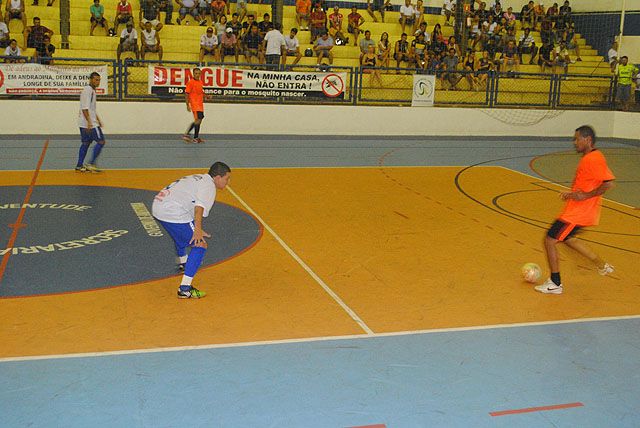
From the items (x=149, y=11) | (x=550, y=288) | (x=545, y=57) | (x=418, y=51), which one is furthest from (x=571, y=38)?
(x=550, y=288)

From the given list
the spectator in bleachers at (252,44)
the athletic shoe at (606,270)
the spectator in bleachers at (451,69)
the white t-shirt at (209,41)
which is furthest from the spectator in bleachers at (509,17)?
the athletic shoe at (606,270)

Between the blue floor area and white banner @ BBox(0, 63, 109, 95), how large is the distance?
55.4ft

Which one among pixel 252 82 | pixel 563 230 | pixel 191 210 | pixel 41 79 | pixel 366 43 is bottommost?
pixel 563 230

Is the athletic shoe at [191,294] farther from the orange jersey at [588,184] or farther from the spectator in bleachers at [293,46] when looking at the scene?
the spectator in bleachers at [293,46]

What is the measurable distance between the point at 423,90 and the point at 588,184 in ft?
57.4

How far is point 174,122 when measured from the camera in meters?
22.5

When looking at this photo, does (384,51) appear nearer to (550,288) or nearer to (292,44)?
(292,44)

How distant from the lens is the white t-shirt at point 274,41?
80.0 ft

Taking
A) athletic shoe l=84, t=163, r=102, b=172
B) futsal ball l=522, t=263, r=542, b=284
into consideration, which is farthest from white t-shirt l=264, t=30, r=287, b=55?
futsal ball l=522, t=263, r=542, b=284

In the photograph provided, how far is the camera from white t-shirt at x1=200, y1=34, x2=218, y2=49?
24484 mm

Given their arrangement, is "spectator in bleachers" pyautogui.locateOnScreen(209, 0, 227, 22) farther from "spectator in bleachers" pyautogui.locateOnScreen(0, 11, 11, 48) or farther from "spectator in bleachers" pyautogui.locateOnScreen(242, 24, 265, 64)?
"spectator in bleachers" pyautogui.locateOnScreen(0, 11, 11, 48)

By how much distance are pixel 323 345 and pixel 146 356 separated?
1554mm

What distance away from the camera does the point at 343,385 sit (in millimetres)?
5711

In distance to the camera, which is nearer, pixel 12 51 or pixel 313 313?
pixel 313 313
